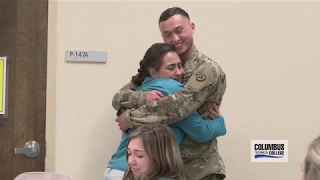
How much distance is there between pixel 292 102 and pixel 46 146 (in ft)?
5.26

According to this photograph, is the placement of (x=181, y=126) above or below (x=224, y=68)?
below

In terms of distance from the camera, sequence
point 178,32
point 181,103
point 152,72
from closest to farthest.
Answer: point 181,103, point 152,72, point 178,32

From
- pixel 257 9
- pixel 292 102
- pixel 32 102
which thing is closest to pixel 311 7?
pixel 257 9

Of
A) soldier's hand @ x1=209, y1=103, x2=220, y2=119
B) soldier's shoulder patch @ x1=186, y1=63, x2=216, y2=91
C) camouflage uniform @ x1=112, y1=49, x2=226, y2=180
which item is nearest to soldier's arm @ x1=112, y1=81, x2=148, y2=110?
camouflage uniform @ x1=112, y1=49, x2=226, y2=180

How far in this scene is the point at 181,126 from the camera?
2117mm

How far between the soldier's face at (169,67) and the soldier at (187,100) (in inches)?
3.1

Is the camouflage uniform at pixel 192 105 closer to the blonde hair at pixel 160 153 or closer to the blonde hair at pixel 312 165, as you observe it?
the blonde hair at pixel 160 153

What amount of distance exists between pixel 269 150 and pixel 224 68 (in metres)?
0.60

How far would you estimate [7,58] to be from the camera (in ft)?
9.35

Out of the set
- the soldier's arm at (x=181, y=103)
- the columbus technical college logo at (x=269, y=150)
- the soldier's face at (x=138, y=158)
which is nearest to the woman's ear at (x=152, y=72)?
the soldier's arm at (x=181, y=103)

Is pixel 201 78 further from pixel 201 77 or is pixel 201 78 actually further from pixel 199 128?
pixel 199 128

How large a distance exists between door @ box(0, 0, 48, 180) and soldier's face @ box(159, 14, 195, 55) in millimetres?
977

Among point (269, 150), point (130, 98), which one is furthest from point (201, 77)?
point (269, 150)

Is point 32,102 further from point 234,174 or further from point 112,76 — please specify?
point 234,174
